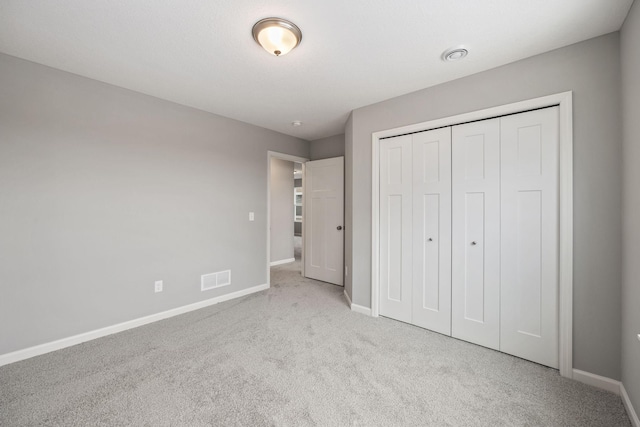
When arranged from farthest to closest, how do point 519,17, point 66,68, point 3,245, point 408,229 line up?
point 408,229
point 66,68
point 3,245
point 519,17

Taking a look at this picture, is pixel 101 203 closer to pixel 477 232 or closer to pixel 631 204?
pixel 477 232

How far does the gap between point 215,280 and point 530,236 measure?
135 inches

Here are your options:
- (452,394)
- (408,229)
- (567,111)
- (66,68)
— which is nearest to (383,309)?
(408,229)

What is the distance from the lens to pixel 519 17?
A: 5.51ft

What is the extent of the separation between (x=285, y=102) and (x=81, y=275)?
2.67m

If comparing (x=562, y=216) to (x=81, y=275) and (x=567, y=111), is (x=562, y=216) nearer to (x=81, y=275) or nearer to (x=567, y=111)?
(x=567, y=111)

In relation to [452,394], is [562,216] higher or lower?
higher

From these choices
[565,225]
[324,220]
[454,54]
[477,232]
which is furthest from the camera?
[324,220]

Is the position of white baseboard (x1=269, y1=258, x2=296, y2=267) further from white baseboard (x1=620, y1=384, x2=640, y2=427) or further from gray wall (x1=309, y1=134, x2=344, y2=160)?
white baseboard (x1=620, y1=384, x2=640, y2=427)

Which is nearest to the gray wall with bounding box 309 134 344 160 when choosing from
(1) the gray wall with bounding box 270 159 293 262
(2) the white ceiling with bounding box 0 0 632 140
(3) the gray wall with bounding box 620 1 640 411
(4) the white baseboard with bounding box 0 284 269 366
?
(1) the gray wall with bounding box 270 159 293 262

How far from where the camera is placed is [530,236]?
6.97ft

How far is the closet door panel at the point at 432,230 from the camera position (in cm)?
257

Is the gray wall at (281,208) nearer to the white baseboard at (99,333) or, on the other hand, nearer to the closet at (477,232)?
the white baseboard at (99,333)

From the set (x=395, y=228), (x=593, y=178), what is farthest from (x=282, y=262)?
(x=593, y=178)
